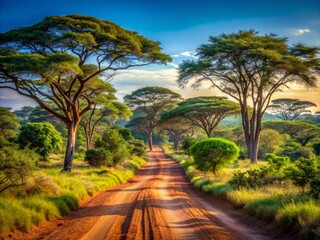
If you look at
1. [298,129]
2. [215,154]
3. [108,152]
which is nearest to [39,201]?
[215,154]

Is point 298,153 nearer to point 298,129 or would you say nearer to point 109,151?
point 298,129

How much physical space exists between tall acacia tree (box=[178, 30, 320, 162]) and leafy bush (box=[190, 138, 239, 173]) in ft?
27.6

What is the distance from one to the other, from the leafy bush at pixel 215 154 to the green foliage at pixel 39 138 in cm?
1309

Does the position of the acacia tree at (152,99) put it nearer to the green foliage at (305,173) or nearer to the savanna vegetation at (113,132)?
the savanna vegetation at (113,132)

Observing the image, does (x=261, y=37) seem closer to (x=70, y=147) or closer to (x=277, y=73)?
(x=277, y=73)

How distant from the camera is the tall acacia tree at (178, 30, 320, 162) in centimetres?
2531

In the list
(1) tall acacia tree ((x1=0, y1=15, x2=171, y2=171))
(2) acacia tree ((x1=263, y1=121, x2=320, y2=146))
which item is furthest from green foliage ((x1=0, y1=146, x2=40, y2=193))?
(2) acacia tree ((x1=263, y1=121, x2=320, y2=146))

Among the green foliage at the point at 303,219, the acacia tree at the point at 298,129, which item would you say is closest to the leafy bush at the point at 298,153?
the acacia tree at the point at 298,129

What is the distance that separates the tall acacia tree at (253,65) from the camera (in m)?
25.3

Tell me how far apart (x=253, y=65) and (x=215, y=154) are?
10.6 meters

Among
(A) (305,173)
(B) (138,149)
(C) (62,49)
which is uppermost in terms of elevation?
(C) (62,49)

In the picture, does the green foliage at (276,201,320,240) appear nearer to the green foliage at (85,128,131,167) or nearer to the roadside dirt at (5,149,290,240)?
the roadside dirt at (5,149,290,240)

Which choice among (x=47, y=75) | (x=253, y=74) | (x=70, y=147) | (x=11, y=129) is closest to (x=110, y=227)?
(x=47, y=75)

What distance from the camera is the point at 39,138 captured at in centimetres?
2425
